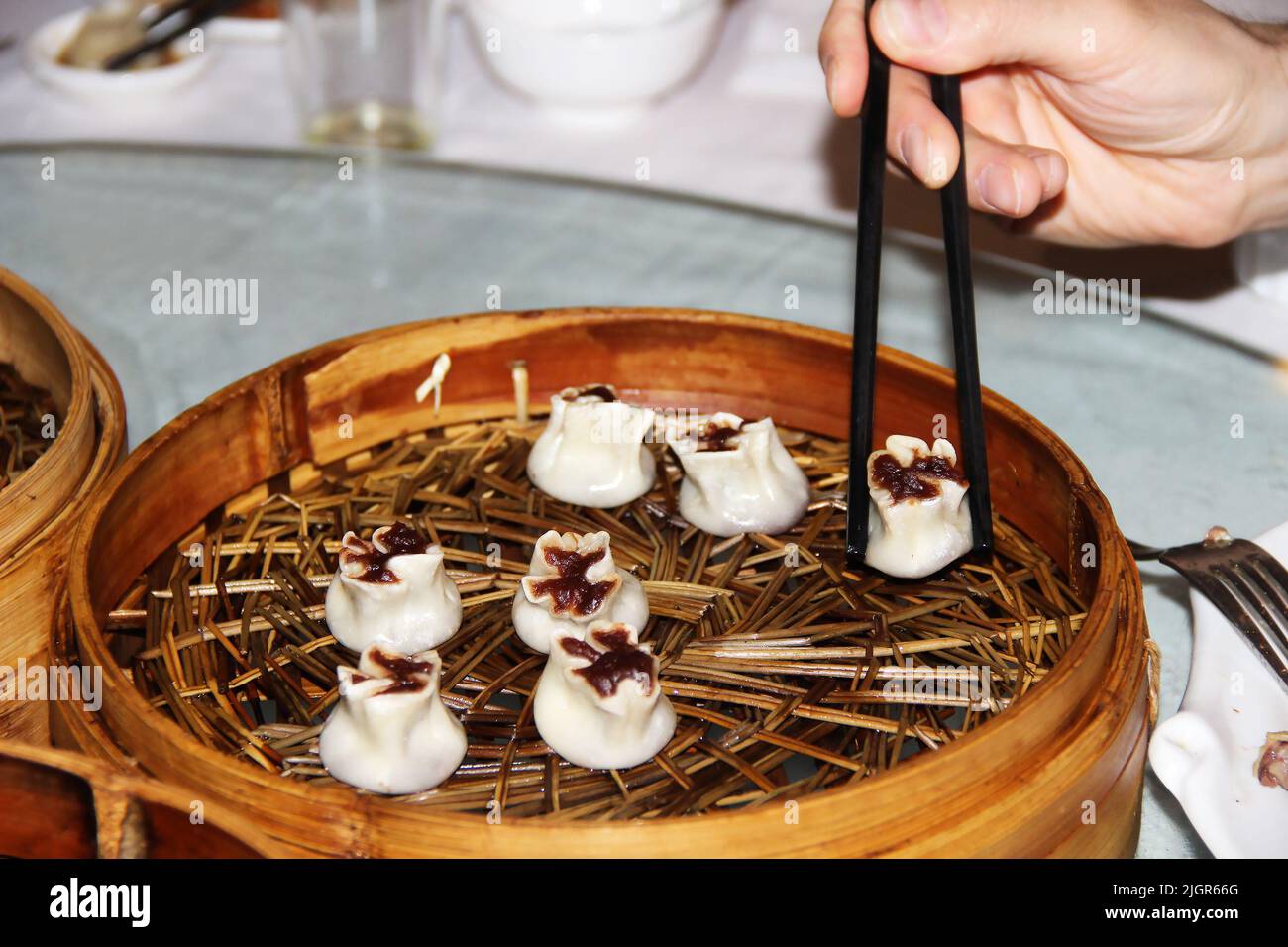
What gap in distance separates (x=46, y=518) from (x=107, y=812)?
42 centimetres

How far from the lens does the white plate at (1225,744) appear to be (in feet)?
3.63

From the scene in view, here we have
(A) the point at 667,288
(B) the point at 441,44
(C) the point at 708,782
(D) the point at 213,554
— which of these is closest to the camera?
(C) the point at 708,782

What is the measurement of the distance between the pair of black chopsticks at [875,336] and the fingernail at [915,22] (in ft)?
0.44

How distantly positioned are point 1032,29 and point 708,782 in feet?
3.35

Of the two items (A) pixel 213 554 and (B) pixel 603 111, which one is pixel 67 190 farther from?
(A) pixel 213 554

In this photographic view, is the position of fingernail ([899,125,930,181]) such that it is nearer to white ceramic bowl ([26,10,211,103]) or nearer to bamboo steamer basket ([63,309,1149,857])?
bamboo steamer basket ([63,309,1149,857])

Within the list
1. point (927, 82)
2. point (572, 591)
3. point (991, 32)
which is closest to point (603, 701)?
point (572, 591)

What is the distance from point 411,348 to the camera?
151 cm

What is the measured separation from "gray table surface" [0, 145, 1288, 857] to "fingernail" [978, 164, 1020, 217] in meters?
0.17

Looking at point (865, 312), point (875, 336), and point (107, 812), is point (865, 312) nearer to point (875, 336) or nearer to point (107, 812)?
point (875, 336)

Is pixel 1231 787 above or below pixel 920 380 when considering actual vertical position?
below

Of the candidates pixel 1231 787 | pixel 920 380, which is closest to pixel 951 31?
pixel 920 380

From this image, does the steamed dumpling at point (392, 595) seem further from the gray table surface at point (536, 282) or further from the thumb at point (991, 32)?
the thumb at point (991, 32)
